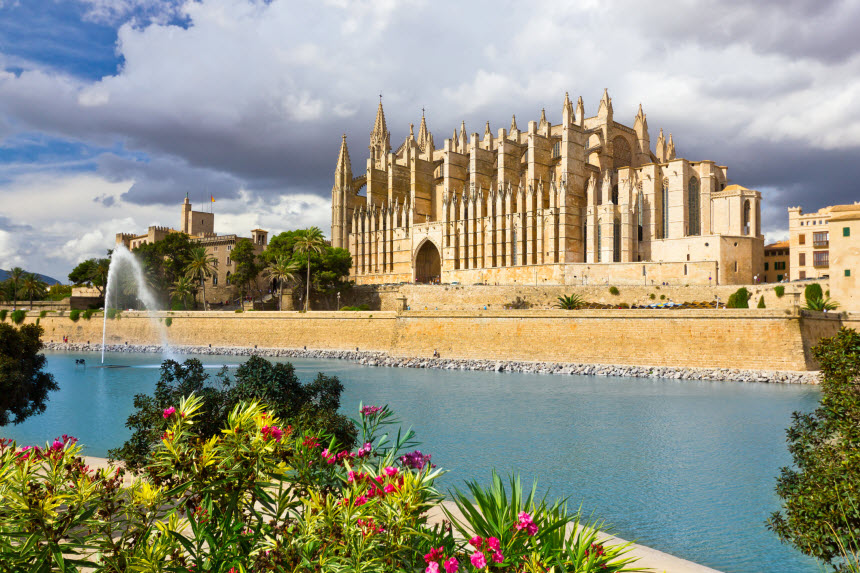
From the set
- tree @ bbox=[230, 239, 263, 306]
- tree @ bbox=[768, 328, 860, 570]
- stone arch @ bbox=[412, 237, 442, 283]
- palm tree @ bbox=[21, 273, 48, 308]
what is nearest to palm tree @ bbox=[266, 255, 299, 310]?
tree @ bbox=[230, 239, 263, 306]

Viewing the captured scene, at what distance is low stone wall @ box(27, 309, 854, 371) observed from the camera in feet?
87.2

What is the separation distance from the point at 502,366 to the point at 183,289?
31873 mm

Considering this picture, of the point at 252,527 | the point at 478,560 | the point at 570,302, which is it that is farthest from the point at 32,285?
the point at 478,560

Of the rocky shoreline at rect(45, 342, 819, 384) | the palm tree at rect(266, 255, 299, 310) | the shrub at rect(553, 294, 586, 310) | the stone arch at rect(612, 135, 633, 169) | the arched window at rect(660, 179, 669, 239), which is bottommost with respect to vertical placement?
the rocky shoreline at rect(45, 342, 819, 384)

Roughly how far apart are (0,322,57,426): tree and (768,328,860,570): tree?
12944 mm

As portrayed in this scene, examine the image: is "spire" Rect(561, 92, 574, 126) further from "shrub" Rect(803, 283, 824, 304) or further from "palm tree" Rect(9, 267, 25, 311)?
"palm tree" Rect(9, 267, 25, 311)

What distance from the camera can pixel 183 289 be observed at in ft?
174

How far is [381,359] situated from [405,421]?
18.0m

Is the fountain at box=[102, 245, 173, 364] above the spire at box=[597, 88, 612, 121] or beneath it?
beneath

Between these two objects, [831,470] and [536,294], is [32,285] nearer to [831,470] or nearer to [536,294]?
[536,294]

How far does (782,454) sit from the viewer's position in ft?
46.5

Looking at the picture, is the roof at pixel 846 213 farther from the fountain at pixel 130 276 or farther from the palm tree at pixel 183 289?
the fountain at pixel 130 276

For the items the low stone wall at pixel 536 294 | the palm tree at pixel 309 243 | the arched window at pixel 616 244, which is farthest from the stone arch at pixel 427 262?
the arched window at pixel 616 244

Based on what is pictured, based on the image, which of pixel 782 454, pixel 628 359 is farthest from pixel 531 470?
pixel 628 359
